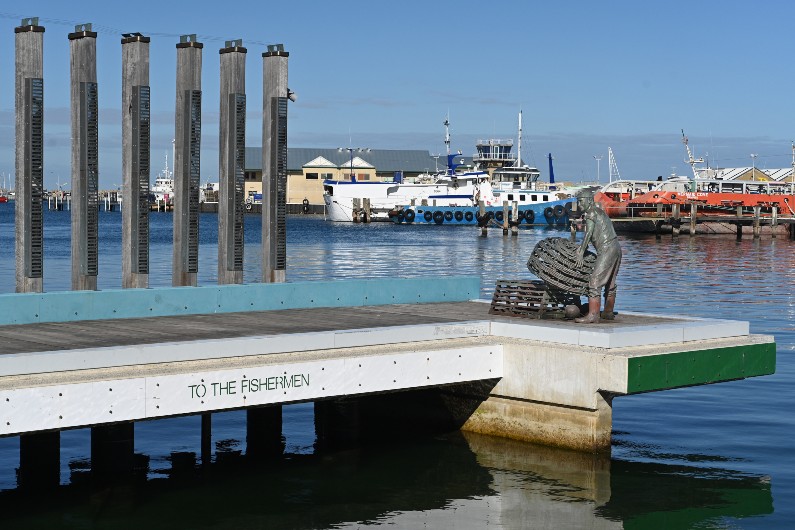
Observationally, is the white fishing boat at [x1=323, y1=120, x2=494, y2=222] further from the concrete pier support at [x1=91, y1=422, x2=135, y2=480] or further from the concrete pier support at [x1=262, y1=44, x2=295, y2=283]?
the concrete pier support at [x1=91, y1=422, x2=135, y2=480]

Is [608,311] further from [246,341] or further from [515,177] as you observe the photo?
[515,177]

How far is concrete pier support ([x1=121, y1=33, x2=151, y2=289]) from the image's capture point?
1530 centimetres

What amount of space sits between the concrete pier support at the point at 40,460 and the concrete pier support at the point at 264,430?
2.52m

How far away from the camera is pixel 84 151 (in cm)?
1497

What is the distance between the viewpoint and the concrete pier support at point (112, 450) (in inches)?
494

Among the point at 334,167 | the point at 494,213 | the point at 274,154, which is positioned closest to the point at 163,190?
the point at 334,167

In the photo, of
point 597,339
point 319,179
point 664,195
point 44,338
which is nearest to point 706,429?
point 597,339

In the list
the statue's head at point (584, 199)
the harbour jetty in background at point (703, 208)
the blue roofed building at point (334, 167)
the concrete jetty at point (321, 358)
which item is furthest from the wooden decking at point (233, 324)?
the blue roofed building at point (334, 167)

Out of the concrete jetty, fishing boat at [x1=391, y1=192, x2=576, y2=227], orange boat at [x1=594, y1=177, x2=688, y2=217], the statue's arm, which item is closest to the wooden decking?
the concrete jetty

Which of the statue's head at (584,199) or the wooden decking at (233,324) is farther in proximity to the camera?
the statue's head at (584,199)

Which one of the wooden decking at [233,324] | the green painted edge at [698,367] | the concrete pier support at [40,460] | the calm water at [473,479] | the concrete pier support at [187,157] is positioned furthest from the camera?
the concrete pier support at [187,157]

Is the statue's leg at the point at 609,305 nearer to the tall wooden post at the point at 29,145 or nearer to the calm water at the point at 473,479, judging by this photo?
the calm water at the point at 473,479

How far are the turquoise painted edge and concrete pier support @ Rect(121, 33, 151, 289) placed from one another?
65cm

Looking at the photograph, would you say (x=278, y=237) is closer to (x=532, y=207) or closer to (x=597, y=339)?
(x=597, y=339)
